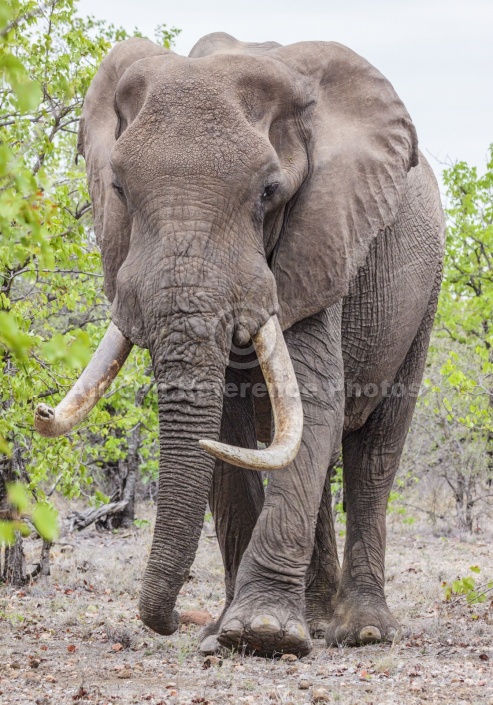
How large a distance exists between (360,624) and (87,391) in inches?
97.4

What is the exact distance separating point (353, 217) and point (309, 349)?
771mm

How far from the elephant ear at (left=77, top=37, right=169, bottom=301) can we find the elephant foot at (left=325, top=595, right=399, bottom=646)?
100 inches

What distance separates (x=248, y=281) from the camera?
17.8 ft

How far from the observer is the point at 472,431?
1473 centimetres

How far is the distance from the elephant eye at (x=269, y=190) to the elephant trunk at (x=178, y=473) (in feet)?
2.94

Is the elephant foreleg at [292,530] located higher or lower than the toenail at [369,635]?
higher

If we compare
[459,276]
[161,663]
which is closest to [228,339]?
[161,663]

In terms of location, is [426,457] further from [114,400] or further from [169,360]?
[169,360]

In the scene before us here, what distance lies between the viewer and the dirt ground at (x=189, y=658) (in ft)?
16.0

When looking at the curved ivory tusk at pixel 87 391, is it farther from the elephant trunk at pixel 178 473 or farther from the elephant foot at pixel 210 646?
the elephant foot at pixel 210 646

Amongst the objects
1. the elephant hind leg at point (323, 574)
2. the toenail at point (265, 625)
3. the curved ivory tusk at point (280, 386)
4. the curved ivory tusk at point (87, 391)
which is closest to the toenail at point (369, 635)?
the elephant hind leg at point (323, 574)

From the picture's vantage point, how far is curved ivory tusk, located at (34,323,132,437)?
5.28 m

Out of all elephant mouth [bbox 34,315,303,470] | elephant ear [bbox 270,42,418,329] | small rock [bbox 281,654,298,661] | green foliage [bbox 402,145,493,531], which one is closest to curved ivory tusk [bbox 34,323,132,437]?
elephant mouth [bbox 34,315,303,470]

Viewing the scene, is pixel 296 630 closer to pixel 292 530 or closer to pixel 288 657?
pixel 288 657
